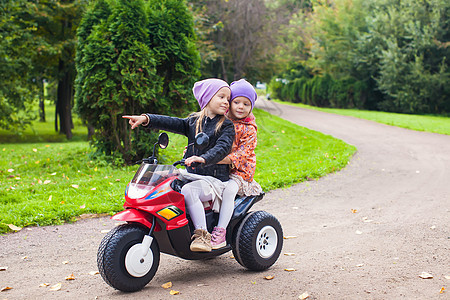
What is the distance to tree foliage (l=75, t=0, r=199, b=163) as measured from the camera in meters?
9.05

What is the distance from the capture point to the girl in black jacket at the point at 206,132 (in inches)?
155

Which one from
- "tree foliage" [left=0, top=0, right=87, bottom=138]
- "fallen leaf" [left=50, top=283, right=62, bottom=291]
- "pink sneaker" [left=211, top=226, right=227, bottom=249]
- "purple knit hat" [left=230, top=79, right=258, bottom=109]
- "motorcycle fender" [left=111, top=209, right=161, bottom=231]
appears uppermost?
"tree foliage" [left=0, top=0, right=87, bottom=138]

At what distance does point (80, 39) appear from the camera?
31.5 feet

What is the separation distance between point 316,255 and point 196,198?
159 centimetres

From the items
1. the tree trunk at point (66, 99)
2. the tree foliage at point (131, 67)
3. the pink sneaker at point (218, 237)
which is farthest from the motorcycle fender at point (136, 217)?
the tree trunk at point (66, 99)

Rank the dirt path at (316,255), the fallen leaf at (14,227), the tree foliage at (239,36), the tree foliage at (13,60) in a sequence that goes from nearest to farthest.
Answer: the dirt path at (316,255) → the fallen leaf at (14,227) → the tree foliage at (13,60) → the tree foliage at (239,36)

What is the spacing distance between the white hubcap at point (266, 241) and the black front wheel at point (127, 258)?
3.31 ft

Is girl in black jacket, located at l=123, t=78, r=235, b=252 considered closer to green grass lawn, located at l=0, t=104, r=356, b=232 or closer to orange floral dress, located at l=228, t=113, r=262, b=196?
orange floral dress, located at l=228, t=113, r=262, b=196

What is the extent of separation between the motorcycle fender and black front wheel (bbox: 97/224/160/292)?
3.0 inches

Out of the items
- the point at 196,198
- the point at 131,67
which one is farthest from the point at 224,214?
the point at 131,67

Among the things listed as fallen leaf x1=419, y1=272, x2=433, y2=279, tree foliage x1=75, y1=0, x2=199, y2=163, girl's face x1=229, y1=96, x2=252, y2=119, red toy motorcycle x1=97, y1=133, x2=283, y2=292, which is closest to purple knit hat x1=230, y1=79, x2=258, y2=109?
girl's face x1=229, y1=96, x2=252, y2=119

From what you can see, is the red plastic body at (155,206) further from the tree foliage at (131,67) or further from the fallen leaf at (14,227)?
the tree foliage at (131,67)

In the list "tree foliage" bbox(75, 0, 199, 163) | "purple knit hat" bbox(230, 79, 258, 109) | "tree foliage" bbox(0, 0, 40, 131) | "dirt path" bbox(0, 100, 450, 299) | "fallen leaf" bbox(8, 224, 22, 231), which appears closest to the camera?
"dirt path" bbox(0, 100, 450, 299)

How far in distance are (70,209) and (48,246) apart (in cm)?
118
